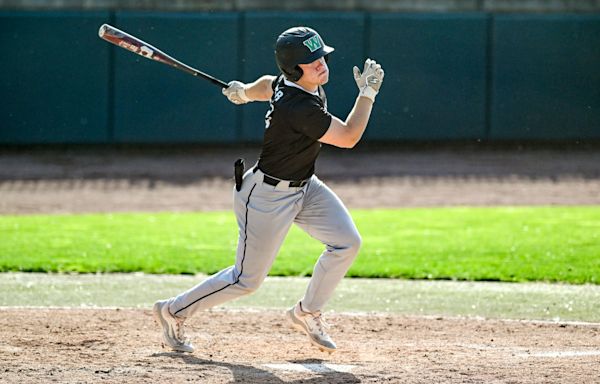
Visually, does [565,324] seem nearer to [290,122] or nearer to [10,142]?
[290,122]

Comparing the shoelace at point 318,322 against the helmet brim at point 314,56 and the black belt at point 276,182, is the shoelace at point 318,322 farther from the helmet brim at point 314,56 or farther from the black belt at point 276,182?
the helmet brim at point 314,56

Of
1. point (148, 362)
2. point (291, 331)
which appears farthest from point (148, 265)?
point (148, 362)

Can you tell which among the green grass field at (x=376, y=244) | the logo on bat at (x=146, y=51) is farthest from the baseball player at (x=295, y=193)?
the green grass field at (x=376, y=244)

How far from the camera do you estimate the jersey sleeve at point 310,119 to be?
5.82 metres

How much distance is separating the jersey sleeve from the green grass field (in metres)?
3.83

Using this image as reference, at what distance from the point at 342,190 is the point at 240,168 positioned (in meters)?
9.92

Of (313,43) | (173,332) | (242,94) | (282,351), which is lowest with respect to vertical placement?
(282,351)

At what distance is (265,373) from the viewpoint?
5770 millimetres

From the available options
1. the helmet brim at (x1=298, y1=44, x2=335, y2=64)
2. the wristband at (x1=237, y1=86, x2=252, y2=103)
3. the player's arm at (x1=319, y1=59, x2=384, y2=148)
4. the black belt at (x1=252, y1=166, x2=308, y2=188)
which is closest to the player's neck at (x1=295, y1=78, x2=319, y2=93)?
the helmet brim at (x1=298, y1=44, x2=335, y2=64)

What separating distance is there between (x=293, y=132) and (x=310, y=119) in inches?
6.8

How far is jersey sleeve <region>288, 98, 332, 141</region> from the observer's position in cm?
582

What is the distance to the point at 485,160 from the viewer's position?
18.5m

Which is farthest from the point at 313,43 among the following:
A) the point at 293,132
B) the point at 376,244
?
the point at 376,244

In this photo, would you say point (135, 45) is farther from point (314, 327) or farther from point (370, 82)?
point (314, 327)
